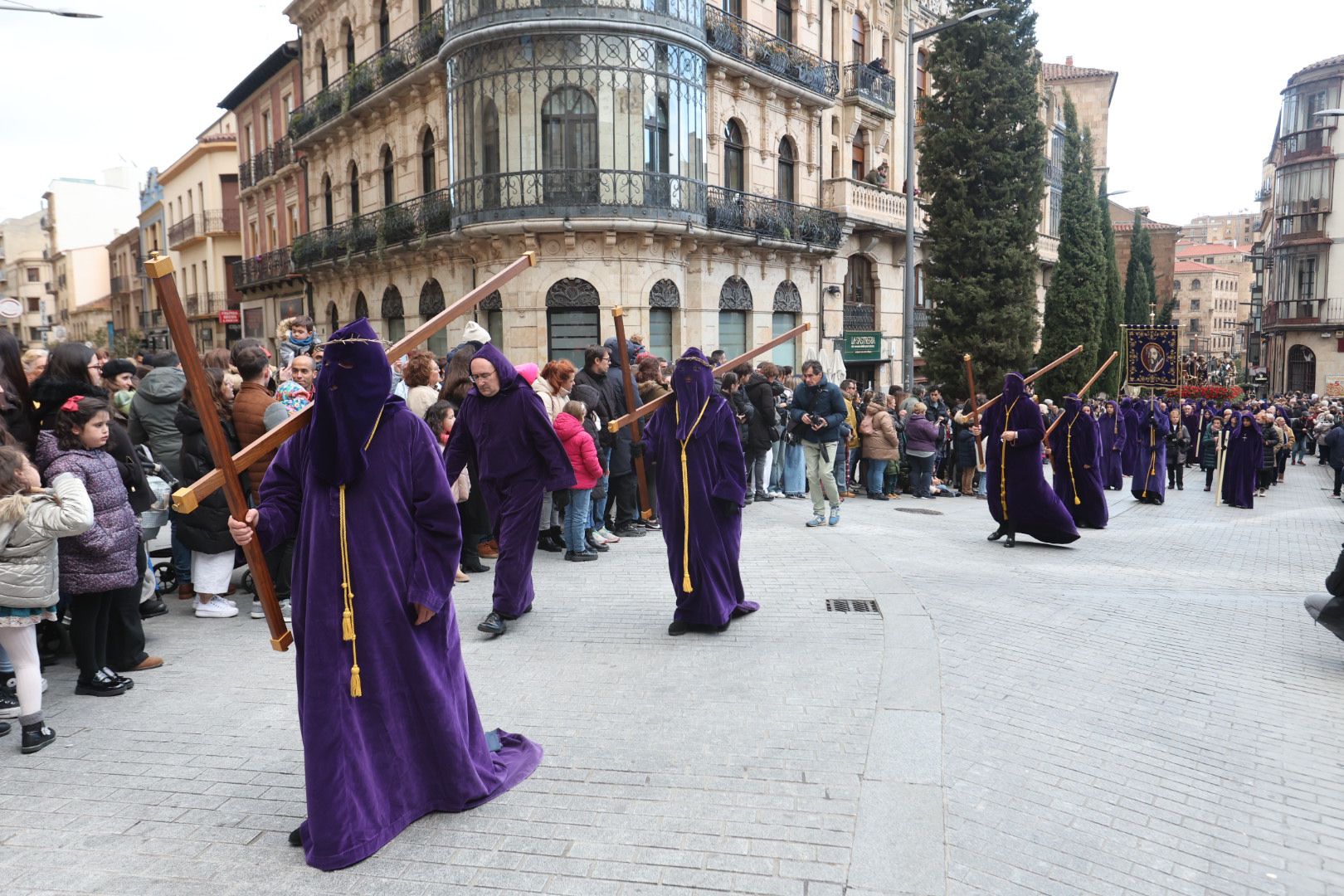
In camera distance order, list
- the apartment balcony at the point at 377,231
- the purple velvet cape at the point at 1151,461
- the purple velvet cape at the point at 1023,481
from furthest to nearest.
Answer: the apartment balcony at the point at 377,231, the purple velvet cape at the point at 1151,461, the purple velvet cape at the point at 1023,481

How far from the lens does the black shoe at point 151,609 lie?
286 inches

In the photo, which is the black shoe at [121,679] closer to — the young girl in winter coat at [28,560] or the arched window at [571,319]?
the young girl in winter coat at [28,560]

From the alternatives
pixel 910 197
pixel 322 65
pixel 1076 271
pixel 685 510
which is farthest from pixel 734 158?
pixel 1076 271

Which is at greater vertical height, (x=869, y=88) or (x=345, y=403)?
(x=869, y=88)

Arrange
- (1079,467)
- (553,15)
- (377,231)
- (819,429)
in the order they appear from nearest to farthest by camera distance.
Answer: (819,429), (1079,467), (553,15), (377,231)

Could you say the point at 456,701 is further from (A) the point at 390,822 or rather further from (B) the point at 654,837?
(B) the point at 654,837

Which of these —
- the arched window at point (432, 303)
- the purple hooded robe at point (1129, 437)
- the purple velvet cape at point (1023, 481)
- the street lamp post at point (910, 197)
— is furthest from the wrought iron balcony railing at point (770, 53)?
the purple velvet cape at point (1023, 481)

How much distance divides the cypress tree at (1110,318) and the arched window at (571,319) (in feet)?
82.0

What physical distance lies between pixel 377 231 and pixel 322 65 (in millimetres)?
8770

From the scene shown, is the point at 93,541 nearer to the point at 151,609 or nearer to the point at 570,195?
the point at 151,609

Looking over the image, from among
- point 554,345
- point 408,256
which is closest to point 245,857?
point 554,345

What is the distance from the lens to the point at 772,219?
2339 cm

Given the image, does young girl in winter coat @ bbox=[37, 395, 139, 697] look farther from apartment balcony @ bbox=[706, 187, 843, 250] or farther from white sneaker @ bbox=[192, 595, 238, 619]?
apartment balcony @ bbox=[706, 187, 843, 250]

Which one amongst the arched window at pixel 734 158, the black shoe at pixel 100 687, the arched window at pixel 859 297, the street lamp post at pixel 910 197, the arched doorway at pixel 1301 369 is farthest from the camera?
the arched doorway at pixel 1301 369
